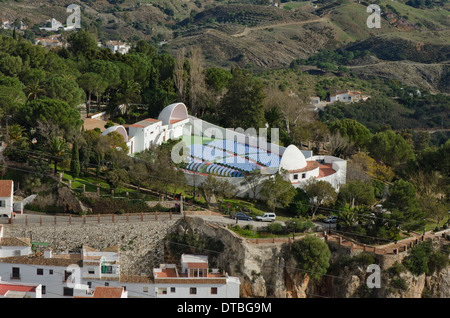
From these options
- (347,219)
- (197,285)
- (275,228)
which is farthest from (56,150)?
(347,219)

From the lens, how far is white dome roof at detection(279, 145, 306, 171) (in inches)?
1919

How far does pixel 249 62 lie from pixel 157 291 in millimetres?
112722

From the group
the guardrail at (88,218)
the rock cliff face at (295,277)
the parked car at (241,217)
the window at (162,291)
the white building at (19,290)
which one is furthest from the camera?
the parked car at (241,217)

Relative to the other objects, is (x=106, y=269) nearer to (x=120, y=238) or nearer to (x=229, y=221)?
(x=120, y=238)

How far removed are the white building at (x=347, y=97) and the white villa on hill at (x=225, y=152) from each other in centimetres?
5252

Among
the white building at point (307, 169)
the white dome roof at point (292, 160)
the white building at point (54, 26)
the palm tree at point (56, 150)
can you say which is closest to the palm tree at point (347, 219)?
the white building at point (307, 169)

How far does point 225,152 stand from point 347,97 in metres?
59.1

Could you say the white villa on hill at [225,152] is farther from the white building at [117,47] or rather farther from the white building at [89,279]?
the white building at [117,47]

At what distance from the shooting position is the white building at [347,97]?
108 m

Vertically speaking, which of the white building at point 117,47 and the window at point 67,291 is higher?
the white building at point 117,47

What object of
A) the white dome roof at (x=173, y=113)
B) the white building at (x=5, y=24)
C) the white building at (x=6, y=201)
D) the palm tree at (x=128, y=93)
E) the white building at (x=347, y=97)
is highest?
the white building at (x=5, y=24)

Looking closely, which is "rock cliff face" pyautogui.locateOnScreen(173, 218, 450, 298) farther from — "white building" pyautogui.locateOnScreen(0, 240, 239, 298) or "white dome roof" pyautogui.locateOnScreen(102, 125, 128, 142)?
"white dome roof" pyautogui.locateOnScreen(102, 125, 128, 142)

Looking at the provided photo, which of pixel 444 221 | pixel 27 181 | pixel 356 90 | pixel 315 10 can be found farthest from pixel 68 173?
pixel 315 10

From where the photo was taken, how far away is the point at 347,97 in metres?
109
